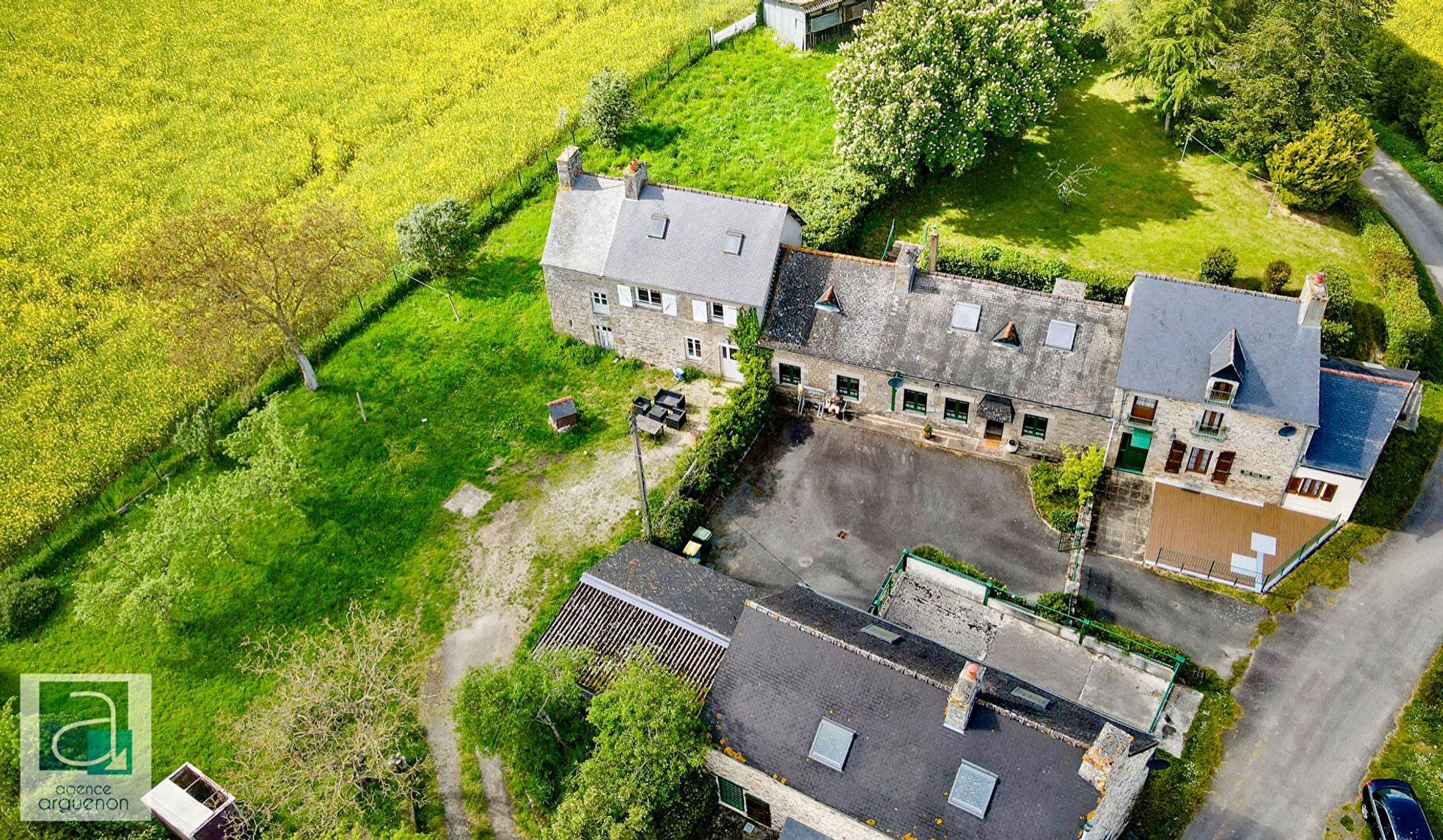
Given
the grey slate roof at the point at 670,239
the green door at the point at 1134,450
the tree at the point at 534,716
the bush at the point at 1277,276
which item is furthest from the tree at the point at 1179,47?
the tree at the point at 534,716

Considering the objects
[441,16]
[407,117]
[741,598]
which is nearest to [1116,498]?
[741,598]

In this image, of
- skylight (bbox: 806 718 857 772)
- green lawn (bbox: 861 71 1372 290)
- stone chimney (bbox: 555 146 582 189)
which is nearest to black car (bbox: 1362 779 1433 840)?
skylight (bbox: 806 718 857 772)

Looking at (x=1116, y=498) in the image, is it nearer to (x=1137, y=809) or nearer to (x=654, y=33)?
(x=1137, y=809)

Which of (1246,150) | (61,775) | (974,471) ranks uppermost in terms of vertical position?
(1246,150)

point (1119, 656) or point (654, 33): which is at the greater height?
point (654, 33)

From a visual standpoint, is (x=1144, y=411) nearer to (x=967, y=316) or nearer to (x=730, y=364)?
(x=967, y=316)

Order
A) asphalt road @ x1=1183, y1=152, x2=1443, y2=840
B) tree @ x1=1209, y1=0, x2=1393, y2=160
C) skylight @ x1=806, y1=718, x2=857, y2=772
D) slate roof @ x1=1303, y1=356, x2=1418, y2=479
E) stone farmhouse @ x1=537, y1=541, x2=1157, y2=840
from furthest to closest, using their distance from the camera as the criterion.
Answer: tree @ x1=1209, y1=0, x2=1393, y2=160
slate roof @ x1=1303, y1=356, x2=1418, y2=479
asphalt road @ x1=1183, y1=152, x2=1443, y2=840
skylight @ x1=806, y1=718, x2=857, y2=772
stone farmhouse @ x1=537, y1=541, x2=1157, y2=840

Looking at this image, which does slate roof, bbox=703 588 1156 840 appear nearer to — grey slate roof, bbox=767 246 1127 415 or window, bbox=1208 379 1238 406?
grey slate roof, bbox=767 246 1127 415
